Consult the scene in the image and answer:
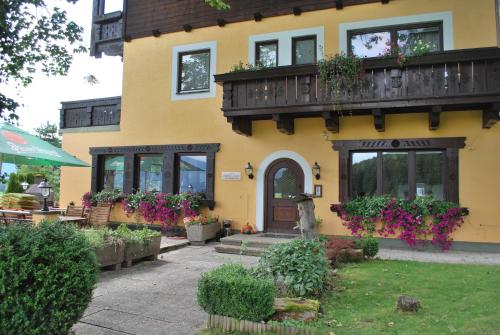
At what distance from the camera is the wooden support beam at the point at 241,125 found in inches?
404

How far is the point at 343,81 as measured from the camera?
8.95m

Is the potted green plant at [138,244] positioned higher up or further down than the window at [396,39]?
further down

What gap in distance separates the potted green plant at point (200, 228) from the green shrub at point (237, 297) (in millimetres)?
6087

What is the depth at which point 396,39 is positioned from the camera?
32.2 ft

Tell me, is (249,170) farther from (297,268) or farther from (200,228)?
(297,268)

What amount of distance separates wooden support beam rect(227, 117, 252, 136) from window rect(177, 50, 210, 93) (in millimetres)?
1967

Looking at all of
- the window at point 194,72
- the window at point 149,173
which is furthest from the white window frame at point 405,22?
the window at point 149,173

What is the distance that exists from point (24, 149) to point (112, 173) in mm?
5539

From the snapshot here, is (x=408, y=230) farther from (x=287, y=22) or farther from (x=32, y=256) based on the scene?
(x=32, y=256)

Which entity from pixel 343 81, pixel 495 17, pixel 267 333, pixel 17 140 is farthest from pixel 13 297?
pixel 495 17

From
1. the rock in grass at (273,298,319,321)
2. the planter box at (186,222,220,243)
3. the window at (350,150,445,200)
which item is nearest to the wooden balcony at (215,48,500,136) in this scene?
the window at (350,150,445,200)

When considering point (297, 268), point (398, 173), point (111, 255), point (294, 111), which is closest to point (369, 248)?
point (398, 173)

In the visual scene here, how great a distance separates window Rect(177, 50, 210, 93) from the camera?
11.8 meters

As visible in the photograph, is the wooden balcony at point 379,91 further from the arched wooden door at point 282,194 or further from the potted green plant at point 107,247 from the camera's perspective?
the potted green plant at point 107,247
